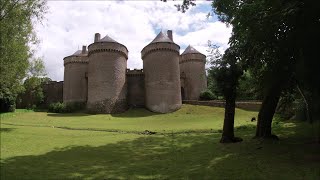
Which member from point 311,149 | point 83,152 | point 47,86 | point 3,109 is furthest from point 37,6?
point 47,86

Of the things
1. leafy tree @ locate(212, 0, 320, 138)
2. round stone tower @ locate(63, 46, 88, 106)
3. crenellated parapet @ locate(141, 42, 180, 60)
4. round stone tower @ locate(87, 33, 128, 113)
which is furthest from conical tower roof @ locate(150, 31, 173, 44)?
leafy tree @ locate(212, 0, 320, 138)

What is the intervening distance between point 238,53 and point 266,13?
4692mm

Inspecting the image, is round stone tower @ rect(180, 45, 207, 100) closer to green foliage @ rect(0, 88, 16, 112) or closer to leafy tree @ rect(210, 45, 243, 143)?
green foliage @ rect(0, 88, 16, 112)

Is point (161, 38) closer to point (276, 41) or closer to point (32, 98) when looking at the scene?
point (32, 98)

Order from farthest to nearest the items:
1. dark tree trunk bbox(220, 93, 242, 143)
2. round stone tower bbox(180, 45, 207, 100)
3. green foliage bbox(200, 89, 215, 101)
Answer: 1. round stone tower bbox(180, 45, 207, 100)
2. green foliage bbox(200, 89, 215, 101)
3. dark tree trunk bbox(220, 93, 242, 143)

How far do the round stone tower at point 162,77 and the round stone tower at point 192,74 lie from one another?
8.49 m

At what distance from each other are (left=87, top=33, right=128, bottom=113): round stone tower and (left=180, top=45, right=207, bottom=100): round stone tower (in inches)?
481

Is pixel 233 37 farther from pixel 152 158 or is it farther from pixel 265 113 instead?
pixel 152 158

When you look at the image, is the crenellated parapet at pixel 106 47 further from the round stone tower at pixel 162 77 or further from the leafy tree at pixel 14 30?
the leafy tree at pixel 14 30

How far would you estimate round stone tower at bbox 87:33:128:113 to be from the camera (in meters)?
45.8

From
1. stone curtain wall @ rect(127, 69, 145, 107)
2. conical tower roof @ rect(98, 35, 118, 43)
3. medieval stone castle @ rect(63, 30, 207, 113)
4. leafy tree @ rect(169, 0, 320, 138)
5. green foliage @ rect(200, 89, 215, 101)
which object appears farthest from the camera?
green foliage @ rect(200, 89, 215, 101)

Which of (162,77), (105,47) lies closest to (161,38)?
(162,77)

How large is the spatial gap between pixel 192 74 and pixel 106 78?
50.2 feet

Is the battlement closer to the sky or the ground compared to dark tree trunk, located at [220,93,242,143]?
closer to the sky
